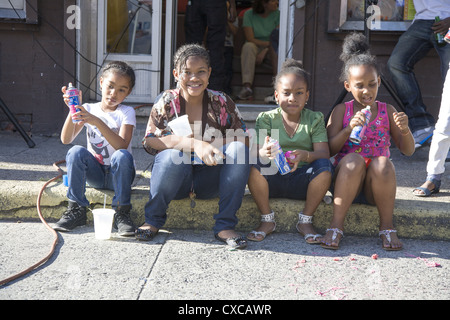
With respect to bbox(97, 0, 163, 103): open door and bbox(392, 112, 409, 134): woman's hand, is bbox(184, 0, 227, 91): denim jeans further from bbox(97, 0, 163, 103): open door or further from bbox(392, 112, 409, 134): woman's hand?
bbox(392, 112, 409, 134): woman's hand

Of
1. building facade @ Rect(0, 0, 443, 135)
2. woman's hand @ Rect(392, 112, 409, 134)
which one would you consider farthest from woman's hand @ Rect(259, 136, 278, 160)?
building facade @ Rect(0, 0, 443, 135)

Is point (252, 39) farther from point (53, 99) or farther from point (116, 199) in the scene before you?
point (116, 199)

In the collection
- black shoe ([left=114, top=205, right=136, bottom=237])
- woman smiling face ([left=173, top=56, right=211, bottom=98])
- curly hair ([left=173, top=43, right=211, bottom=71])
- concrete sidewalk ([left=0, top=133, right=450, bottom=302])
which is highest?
curly hair ([left=173, top=43, right=211, bottom=71])

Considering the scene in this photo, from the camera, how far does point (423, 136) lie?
5.38m

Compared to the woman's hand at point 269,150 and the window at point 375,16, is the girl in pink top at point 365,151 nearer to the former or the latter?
the woman's hand at point 269,150

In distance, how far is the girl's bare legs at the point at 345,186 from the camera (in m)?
3.43

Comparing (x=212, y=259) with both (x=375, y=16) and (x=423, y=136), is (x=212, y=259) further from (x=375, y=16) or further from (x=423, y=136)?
(x=375, y=16)

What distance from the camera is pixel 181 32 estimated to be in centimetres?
877

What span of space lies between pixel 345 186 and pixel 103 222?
57.7 inches

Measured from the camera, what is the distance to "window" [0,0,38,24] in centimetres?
587

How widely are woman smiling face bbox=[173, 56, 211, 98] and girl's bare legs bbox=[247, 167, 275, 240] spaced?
0.61 metres

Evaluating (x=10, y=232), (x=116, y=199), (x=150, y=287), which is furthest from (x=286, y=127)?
(x=10, y=232)
